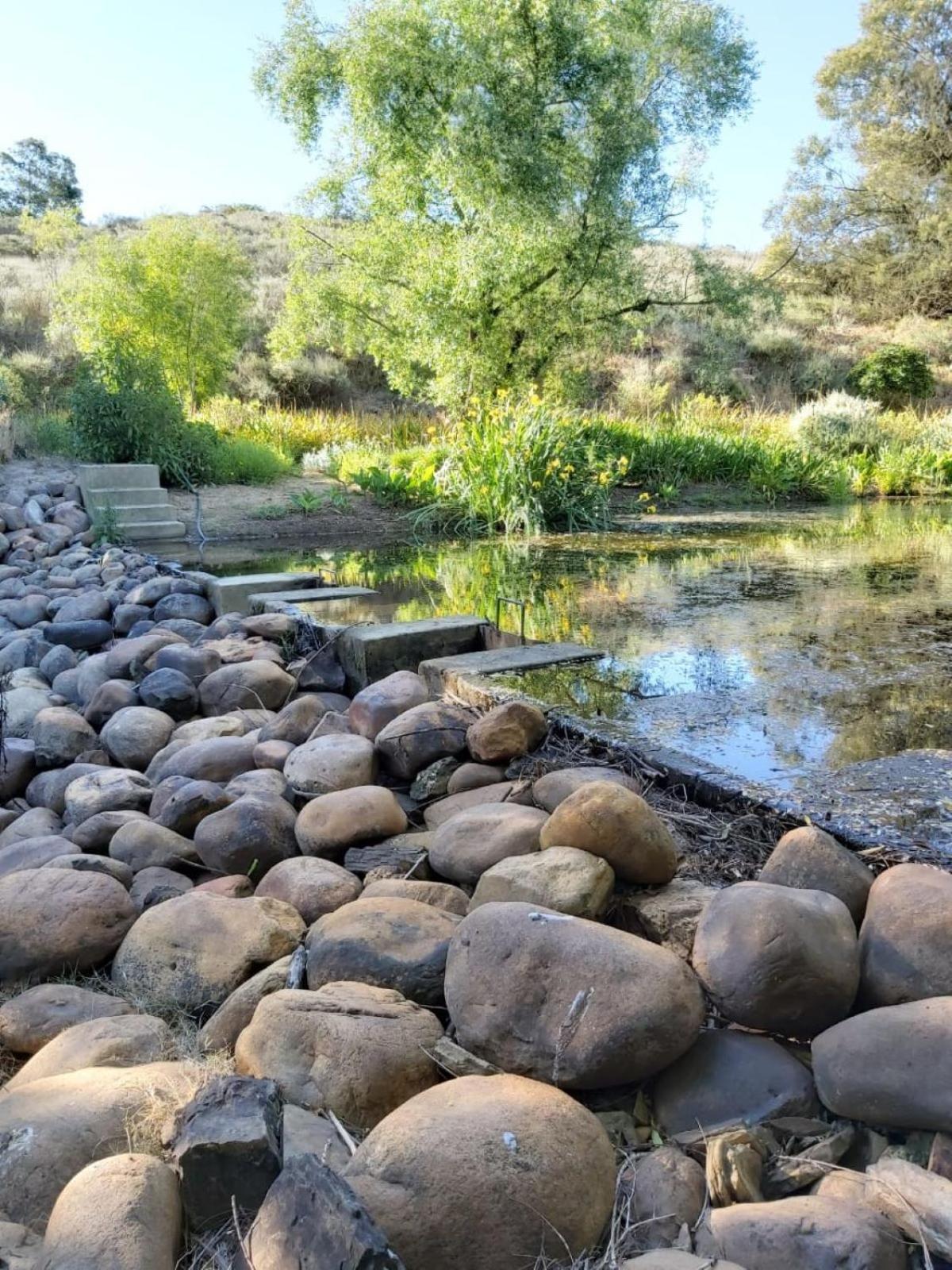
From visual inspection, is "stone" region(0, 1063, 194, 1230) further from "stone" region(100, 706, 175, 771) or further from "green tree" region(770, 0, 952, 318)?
"green tree" region(770, 0, 952, 318)

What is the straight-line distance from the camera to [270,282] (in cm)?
2592

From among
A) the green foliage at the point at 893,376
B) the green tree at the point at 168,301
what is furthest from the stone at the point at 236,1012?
the green foliage at the point at 893,376

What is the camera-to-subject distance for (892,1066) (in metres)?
1.19

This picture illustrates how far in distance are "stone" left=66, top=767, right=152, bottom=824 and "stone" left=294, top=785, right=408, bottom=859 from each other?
2.07ft

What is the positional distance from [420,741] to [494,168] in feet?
37.2

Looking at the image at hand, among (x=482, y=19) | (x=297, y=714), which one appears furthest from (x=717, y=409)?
(x=297, y=714)

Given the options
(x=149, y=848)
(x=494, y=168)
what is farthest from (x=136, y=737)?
(x=494, y=168)

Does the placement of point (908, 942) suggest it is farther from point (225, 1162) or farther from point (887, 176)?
point (887, 176)

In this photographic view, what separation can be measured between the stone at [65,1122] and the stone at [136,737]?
5.94 ft

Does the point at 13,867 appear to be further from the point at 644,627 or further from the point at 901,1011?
the point at 644,627

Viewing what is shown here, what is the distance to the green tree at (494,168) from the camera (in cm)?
1212

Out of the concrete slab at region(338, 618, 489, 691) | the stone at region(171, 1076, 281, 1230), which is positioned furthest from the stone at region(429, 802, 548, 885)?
the concrete slab at region(338, 618, 489, 691)

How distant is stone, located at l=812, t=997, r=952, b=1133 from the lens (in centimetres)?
116

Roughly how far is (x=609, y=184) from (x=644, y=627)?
419 inches
